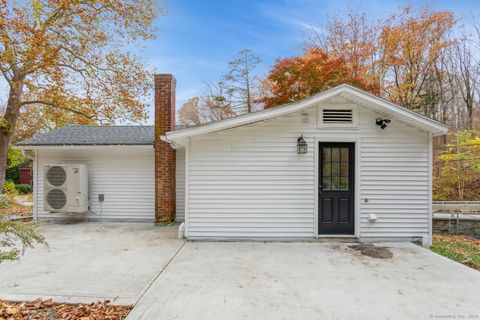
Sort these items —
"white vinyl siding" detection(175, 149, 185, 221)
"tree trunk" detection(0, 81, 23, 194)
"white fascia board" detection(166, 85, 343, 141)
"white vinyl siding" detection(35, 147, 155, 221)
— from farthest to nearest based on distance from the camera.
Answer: "tree trunk" detection(0, 81, 23, 194), "white vinyl siding" detection(35, 147, 155, 221), "white vinyl siding" detection(175, 149, 185, 221), "white fascia board" detection(166, 85, 343, 141)

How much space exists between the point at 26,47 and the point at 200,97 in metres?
11.2

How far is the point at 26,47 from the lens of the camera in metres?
10.2

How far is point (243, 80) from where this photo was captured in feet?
55.6

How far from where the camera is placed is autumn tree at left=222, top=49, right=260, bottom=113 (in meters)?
16.6

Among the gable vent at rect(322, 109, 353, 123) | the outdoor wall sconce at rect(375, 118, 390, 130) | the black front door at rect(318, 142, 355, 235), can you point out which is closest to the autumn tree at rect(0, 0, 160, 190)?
the gable vent at rect(322, 109, 353, 123)

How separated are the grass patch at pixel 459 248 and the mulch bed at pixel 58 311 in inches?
225

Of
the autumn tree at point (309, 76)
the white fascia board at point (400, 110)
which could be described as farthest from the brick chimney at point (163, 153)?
the autumn tree at point (309, 76)

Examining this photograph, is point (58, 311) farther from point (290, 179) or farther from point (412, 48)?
point (412, 48)

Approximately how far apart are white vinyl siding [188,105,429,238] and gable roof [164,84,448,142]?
226 mm

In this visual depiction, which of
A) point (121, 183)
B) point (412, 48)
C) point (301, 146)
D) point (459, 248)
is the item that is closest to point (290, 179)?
point (301, 146)

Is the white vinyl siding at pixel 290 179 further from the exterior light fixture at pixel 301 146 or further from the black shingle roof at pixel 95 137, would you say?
the black shingle roof at pixel 95 137

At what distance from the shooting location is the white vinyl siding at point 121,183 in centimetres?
820

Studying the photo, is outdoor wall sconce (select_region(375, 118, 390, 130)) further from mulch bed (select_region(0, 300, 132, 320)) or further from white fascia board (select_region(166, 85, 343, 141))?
mulch bed (select_region(0, 300, 132, 320))

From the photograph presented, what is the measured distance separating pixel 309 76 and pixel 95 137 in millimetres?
8858
